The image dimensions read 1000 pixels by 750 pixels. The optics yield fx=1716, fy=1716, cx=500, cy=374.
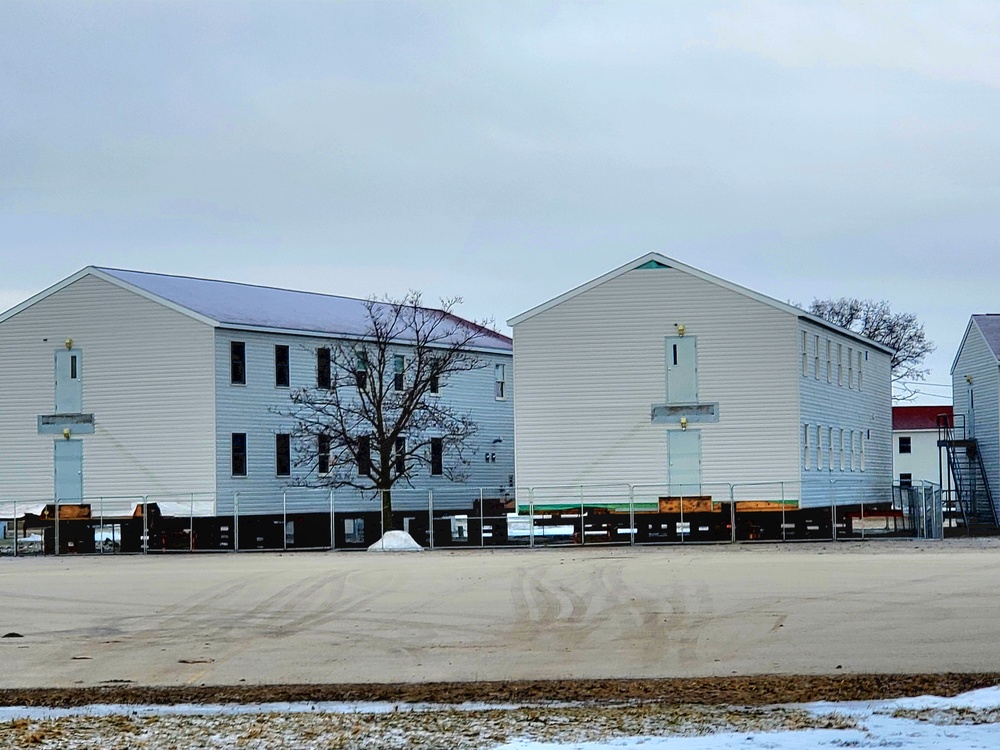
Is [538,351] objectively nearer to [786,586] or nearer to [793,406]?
[793,406]

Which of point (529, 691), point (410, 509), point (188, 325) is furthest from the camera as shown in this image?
point (410, 509)

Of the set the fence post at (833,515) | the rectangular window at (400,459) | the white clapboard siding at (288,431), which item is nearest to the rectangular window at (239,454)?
the white clapboard siding at (288,431)

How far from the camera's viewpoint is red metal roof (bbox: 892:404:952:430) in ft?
330

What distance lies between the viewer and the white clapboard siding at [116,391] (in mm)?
54500

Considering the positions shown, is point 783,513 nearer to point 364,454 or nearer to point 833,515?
point 833,515

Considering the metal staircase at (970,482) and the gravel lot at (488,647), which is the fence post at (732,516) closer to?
the gravel lot at (488,647)

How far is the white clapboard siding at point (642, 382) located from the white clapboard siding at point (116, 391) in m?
10.4

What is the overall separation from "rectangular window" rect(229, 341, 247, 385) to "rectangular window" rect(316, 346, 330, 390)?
4274 mm

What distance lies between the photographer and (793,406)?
50844 mm

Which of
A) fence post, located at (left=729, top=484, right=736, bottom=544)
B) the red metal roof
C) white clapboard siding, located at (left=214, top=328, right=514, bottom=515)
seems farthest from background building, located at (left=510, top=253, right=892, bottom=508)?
the red metal roof

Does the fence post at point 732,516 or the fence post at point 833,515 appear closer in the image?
the fence post at point 833,515

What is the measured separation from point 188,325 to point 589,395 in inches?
517

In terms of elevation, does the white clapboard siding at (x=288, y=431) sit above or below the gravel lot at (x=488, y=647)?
above

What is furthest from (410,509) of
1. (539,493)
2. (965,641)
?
(965,641)
